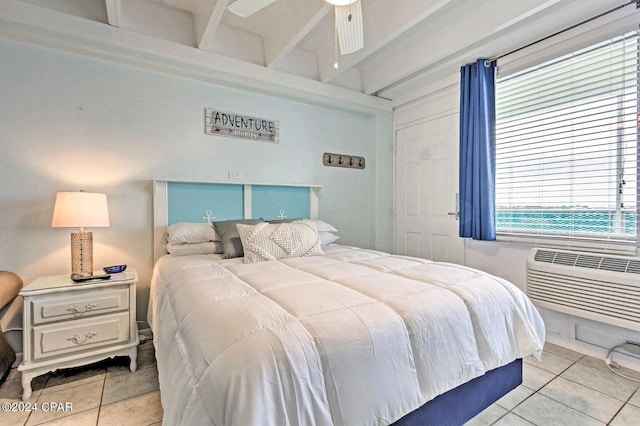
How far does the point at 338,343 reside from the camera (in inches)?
39.1

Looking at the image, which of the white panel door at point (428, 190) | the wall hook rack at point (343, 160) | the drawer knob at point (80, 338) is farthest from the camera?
the wall hook rack at point (343, 160)

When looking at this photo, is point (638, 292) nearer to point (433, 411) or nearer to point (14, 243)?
point (433, 411)

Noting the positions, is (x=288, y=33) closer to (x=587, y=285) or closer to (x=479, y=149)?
(x=479, y=149)

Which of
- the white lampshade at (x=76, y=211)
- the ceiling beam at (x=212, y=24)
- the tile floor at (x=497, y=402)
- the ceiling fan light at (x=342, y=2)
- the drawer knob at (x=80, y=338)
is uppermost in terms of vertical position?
the ceiling beam at (x=212, y=24)

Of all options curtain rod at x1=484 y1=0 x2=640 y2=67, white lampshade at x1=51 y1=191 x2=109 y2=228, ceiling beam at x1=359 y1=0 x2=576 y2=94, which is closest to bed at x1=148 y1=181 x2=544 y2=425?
white lampshade at x1=51 y1=191 x2=109 y2=228

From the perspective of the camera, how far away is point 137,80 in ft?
8.50

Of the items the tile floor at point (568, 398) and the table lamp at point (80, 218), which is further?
the table lamp at point (80, 218)

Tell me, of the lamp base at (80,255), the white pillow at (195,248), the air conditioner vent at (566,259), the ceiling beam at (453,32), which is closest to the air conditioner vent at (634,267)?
the air conditioner vent at (566,259)

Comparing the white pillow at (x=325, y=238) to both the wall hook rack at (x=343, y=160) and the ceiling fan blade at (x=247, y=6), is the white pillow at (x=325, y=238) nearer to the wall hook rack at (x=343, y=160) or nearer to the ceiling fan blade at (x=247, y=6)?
the wall hook rack at (x=343, y=160)

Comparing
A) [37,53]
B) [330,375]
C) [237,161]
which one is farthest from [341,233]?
[37,53]

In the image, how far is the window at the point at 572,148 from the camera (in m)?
2.10

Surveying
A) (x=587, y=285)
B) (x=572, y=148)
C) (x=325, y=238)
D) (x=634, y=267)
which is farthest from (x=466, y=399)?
(x=572, y=148)

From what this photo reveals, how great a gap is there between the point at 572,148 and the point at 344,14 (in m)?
2.00

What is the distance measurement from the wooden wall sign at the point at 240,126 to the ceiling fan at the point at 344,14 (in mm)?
1188
